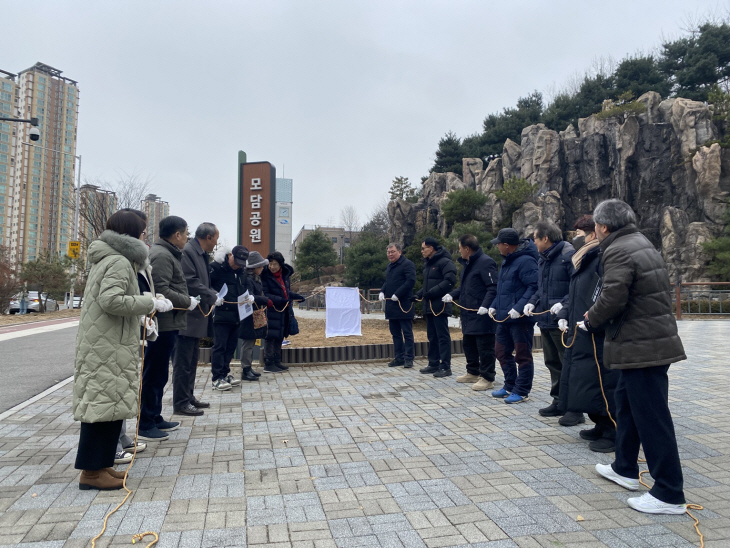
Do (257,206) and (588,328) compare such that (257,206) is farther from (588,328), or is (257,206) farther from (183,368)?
(588,328)

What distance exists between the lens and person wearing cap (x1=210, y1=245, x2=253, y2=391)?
248 inches

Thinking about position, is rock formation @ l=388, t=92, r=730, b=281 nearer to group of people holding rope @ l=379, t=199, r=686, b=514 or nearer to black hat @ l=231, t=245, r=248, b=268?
group of people holding rope @ l=379, t=199, r=686, b=514

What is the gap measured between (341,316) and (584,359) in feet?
20.5

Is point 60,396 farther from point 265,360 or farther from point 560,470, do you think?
point 560,470

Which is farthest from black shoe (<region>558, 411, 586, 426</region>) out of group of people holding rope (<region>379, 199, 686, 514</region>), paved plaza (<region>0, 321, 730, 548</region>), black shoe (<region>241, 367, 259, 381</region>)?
black shoe (<region>241, 367, 259, 381</region>)

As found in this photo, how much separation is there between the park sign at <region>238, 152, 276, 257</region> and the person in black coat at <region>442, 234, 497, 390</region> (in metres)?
A: 3.86

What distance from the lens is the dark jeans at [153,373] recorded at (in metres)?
4.15

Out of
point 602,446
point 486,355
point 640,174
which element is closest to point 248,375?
point 486,355

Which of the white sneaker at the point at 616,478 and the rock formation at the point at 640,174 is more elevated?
the rock formation at the point at 640,174

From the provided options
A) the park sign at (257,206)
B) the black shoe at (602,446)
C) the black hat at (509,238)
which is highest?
the park sign at (257,206)

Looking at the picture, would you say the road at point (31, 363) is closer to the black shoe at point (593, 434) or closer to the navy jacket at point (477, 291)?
the navy jacket at point (477, 291)

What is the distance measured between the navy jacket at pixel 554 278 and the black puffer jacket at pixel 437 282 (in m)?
2.24

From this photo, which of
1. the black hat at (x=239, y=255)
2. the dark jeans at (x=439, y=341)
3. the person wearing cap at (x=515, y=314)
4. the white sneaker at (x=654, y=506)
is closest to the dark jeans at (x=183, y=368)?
the black hat at (x=239, y=255)

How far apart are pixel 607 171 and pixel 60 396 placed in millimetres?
39311
